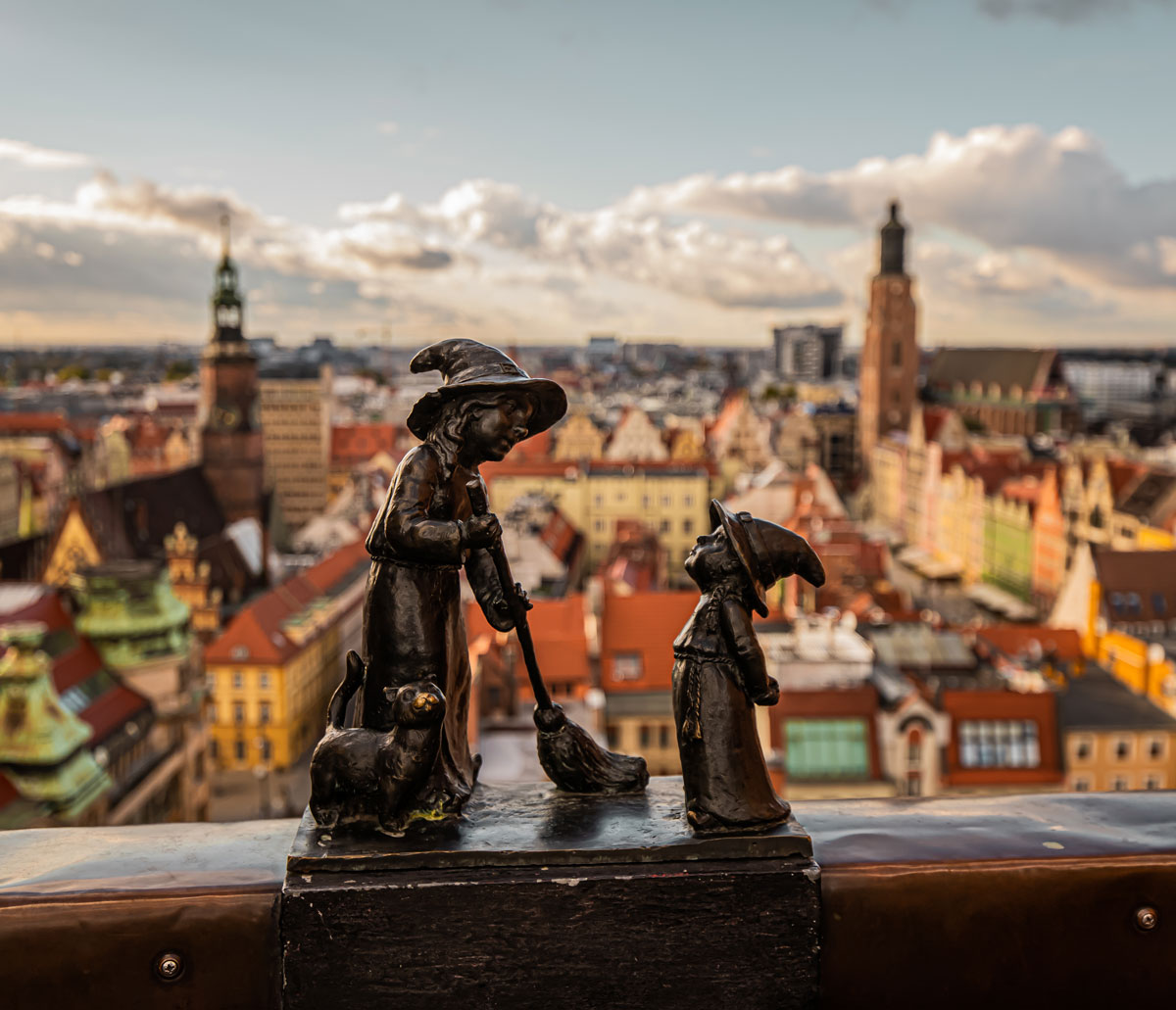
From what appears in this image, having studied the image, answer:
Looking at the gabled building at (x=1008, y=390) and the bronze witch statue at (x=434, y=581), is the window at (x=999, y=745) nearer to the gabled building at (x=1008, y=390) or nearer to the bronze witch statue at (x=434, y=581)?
the bronze witch statue at (x=434, y=581)

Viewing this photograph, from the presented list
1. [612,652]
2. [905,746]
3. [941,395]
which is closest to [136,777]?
[612,652]

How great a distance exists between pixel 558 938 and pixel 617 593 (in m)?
34.5

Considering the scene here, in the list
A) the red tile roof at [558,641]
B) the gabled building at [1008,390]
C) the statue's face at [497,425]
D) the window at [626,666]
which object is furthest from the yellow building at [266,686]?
the gabled building at [1008,390]

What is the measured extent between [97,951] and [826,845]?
2.28m

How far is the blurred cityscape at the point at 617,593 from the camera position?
25.4 m

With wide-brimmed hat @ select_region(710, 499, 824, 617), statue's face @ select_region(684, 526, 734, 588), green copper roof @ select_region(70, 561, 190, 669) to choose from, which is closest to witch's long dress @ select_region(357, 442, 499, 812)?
statue's face @ select_region(684, 526, 734, 588)

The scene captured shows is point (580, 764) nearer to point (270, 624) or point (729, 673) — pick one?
point (729, 673)

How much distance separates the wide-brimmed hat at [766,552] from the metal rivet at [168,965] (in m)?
2.07

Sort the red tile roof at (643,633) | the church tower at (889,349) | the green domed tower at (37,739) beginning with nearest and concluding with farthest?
1. the green domed tower at (37,739)
2. the red tile roof at (643,633)
3. the church tower at (889,349)

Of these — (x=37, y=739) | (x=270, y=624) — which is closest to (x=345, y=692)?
(x=37, y=739)

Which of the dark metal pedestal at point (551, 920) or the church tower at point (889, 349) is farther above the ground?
the church tower at point (889, 349)

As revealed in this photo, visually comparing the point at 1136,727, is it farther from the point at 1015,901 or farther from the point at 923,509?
the point at 923,509

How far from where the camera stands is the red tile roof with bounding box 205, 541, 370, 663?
3778cm

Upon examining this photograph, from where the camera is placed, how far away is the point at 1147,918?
3.72 metres
